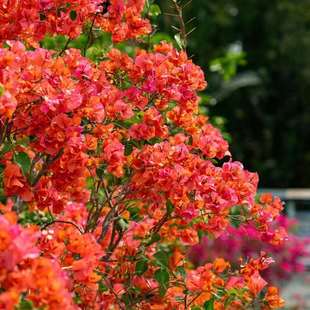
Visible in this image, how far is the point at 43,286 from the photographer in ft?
5.86

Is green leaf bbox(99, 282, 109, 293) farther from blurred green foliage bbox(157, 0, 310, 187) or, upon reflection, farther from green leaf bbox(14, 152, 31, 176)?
blurred green foliage bbox(157, 0, 310, 187)

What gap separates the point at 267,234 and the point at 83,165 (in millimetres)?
711

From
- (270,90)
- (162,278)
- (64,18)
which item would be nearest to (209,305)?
(162,278)

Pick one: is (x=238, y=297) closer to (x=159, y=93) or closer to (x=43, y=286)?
(x=159, y=93)

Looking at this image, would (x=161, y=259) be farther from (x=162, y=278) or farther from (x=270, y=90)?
(x=270, y=90)

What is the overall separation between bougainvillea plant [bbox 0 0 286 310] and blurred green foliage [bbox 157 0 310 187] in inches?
553

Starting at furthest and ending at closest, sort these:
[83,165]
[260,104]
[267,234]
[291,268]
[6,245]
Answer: [260,104], [291,268], [267,234], [83,165], [6,245]

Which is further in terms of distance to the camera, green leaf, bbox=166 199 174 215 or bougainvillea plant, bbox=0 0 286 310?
green leaf, bbox=166 199 174 215

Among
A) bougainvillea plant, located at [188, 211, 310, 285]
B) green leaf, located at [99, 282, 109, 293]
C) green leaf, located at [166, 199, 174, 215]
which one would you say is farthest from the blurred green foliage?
green leaf, located at [166, 199, 174, 215]

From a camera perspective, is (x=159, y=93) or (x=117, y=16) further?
(x=117, y=16)

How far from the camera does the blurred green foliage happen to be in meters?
17.4

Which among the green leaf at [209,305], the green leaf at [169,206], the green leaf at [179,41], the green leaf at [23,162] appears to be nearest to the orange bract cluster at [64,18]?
the green leaf at [179,41]

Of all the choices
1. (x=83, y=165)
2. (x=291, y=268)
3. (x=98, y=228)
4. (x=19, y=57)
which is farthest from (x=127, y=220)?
(x=291, y=268)

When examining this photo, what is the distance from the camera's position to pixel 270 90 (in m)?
17.9
